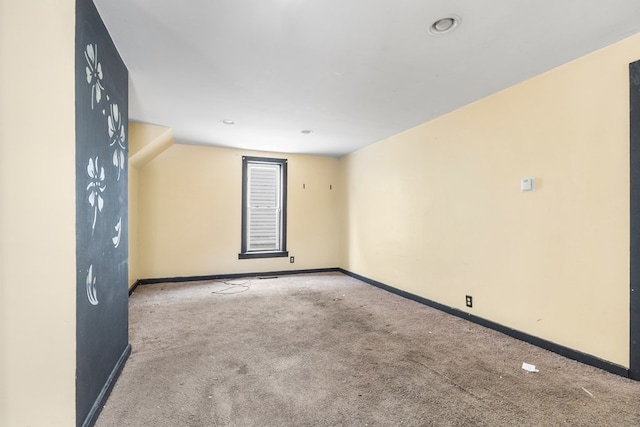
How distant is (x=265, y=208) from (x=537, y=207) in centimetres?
420

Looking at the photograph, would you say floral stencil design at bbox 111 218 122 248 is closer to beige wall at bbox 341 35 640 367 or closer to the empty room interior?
the empty room interior

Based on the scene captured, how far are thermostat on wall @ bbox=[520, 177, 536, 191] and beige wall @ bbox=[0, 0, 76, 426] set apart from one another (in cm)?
319

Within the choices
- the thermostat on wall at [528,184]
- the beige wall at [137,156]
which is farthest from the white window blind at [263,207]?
the thermostat on wall at [528,184]

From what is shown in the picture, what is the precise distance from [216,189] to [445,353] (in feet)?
13.9

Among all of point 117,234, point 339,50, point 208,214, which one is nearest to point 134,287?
point 208,214

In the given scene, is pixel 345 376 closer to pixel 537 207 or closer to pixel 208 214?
pixel 537 207

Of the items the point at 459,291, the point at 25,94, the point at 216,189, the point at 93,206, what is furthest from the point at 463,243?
the point at 216,189

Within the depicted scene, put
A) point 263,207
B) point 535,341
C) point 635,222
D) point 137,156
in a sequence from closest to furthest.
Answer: point 635,222, point 535,341, point 137,156, point 263,207

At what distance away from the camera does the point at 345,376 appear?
206cm

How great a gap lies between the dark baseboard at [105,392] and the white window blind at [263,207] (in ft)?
10.9

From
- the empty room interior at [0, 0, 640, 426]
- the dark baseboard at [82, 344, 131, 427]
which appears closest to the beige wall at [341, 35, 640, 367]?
the empty room interior at [0, 0, 640, 426]

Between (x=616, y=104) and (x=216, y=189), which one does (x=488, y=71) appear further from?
(x=216, y=189)

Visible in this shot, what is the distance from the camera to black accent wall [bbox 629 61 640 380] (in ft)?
6.42

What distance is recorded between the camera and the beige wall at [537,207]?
210 centimetres
